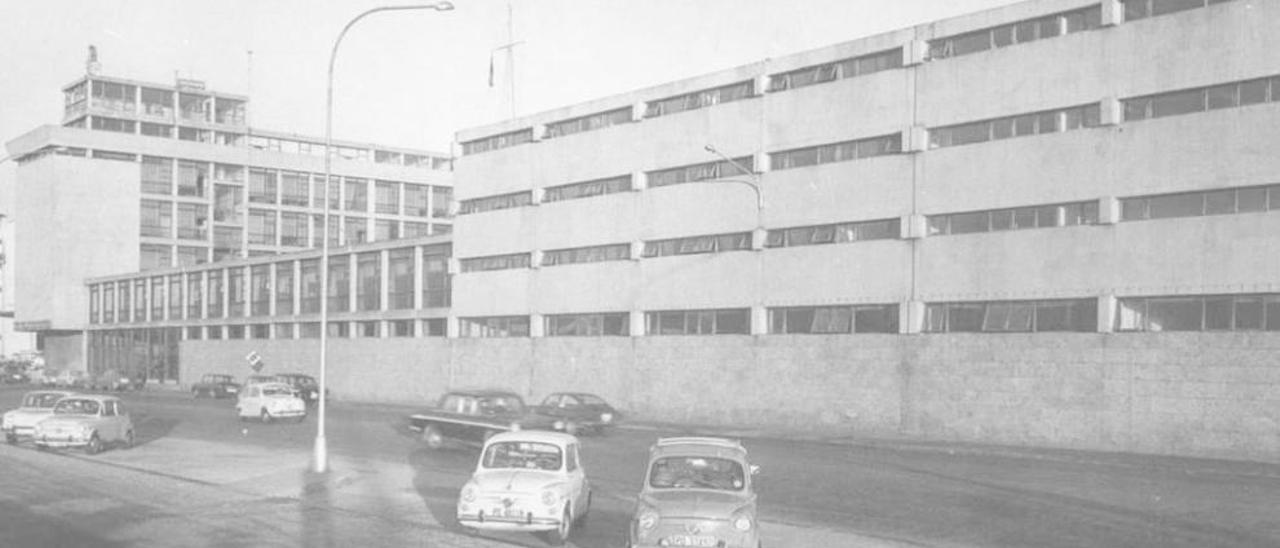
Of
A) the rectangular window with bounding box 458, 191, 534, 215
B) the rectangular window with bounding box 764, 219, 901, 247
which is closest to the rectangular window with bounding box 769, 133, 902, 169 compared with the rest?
the rectangular window with bounding box 764, 219, 901, 247

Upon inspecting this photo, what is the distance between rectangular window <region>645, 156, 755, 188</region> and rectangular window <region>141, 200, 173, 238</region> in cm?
6480

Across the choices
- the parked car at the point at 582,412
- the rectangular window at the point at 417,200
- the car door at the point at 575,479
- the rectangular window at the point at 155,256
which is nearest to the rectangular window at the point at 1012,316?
the parked car at the point at 582,412

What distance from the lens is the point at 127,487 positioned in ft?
73.6

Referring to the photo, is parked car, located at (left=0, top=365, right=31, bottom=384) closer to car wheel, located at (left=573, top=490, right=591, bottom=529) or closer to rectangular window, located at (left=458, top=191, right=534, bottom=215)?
rectangular window, located at (left=458, top=191, right=534, bottom=215)

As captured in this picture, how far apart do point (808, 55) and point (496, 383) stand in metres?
22.6

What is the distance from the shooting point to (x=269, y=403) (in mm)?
43531

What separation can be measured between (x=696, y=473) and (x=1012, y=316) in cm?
2393

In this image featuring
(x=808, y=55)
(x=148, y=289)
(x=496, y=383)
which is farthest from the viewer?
(x=148, y=289)

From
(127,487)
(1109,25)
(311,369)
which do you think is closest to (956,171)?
(1109,25)

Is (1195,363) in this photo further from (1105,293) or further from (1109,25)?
(1109,25)

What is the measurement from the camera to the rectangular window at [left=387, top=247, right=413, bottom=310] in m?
62.5

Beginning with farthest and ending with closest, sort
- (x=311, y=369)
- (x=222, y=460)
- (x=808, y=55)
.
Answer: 1. (x=311, y=369)
2. (x=808, y=55)
3. (x=222, y=460)

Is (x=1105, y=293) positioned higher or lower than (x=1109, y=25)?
lower

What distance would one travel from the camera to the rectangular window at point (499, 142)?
55.8m
